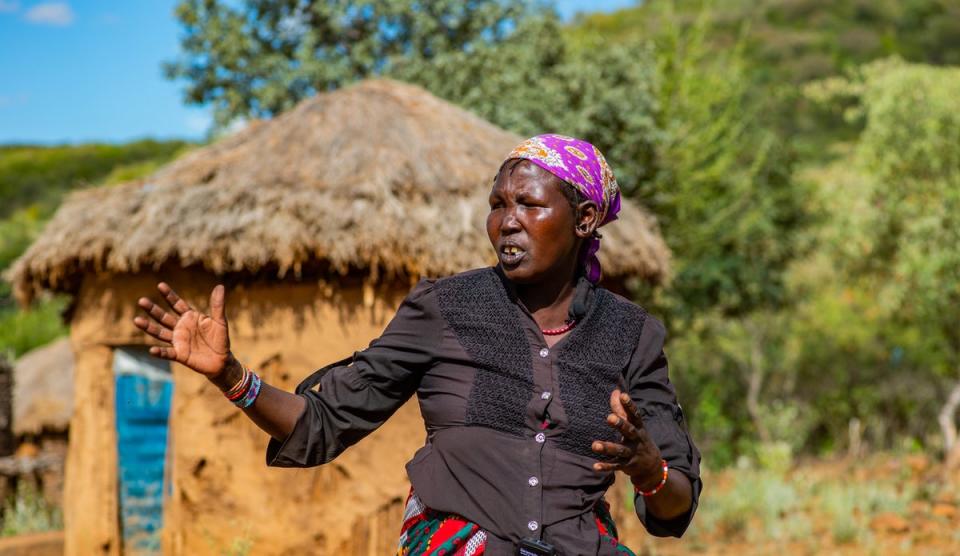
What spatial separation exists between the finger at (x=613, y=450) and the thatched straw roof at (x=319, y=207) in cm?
382

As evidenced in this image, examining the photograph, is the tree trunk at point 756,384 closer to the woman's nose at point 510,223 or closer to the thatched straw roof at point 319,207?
the thatched straw roof at point 319,207

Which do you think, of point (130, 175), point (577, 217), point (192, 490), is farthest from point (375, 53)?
point (130, 175)

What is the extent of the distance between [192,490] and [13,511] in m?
3.15

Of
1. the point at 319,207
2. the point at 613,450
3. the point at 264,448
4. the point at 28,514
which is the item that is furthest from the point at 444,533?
the point at 28,514

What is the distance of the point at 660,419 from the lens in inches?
84.6

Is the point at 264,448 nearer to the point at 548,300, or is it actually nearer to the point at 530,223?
the point at 548,300

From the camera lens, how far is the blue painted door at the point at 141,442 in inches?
259

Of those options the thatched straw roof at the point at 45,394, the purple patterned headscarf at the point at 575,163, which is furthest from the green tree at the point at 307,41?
the purple patterned headscarf at the point at 575,163

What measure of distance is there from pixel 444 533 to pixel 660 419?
51 centimetres

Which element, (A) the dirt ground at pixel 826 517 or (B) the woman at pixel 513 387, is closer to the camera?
(B) the woman at pixel 513 387

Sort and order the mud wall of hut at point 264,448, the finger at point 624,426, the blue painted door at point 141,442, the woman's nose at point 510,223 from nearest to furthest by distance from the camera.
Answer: the finger at point 624,426
the woman's nose at point 510,223
the mud wall of hut at point 264,448
the blue painted door at point 141,442

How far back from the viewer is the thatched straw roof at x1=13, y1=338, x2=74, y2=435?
31.2 feet

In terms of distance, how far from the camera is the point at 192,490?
5789 mm

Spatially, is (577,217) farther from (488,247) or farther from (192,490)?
(192,490)
